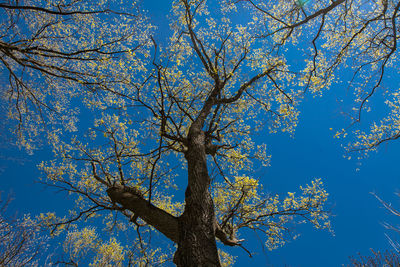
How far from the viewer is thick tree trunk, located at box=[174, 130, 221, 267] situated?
2840 mm

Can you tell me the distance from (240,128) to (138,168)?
13.7ft

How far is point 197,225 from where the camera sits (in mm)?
3209

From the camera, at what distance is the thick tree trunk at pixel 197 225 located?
284cm

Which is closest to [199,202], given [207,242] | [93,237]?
[207,242]

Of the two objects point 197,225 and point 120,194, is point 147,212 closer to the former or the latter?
point 120,194

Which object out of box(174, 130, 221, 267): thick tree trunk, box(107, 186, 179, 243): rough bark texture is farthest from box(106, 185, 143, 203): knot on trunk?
box(174, 130, 221, 267): thick tree trunk

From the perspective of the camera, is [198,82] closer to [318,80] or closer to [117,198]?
[318,80]

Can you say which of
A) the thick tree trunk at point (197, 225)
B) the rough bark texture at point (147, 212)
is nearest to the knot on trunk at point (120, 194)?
the rough bark texture at point (147, 212)

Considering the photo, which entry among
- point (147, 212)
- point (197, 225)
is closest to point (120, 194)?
point (147, 212)

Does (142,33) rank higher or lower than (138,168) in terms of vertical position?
higher

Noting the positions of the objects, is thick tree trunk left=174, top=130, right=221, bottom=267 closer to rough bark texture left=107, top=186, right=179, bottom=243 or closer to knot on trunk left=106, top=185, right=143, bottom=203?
rough bark texture left=107, top=186, right=179, bottom=243

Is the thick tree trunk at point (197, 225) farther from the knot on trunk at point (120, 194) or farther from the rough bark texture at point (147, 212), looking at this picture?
the knot on trunk at point (120, 194)

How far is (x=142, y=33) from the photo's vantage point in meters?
6.60

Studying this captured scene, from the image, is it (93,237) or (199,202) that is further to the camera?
(93,237)
